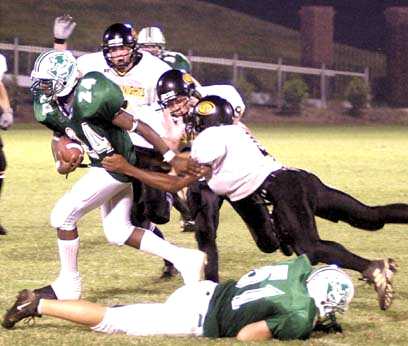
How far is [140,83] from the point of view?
7.48 metres

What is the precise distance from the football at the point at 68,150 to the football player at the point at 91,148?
0.11ft

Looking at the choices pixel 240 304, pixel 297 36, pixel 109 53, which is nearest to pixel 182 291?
pixel 240 304

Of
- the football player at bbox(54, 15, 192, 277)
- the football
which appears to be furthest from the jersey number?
the football player at bbox(54, 15, 192, 277)

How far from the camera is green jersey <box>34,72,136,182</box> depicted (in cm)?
612

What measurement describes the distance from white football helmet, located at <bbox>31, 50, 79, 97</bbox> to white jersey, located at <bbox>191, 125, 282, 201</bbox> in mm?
818

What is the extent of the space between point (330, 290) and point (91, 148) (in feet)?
5.40

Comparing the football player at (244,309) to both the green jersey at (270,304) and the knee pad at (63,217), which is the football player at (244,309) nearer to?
the green jersey at (270,304)

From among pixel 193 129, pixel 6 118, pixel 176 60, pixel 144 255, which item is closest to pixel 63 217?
pixel 193 129

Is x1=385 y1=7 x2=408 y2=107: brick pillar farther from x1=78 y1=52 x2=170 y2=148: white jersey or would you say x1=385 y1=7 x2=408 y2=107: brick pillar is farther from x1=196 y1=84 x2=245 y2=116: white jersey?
x1=196 y1=84 x2=245 y2=116: white jersey

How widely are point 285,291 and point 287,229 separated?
0.79 meters

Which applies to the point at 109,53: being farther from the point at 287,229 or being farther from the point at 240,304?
the point at 240,304

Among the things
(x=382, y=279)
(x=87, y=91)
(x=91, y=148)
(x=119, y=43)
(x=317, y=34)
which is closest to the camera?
(x=382, y=279)

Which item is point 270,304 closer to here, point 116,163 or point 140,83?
point 116,163

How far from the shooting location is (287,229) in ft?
20.0
